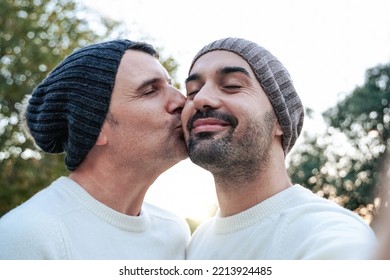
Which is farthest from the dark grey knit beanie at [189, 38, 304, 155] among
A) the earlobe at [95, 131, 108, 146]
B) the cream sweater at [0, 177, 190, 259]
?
the cream sweater at [0, 177, 190, 259]

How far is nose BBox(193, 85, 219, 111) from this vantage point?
3314mm

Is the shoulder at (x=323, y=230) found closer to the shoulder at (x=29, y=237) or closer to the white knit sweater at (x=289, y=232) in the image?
the white knit sweater at (x=289, y=232)

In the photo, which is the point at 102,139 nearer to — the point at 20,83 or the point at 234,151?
the point at 234,151

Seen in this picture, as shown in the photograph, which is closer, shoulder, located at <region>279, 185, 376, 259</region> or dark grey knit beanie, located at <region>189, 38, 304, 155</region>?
shoulder, located at <region>279, 185, 376, 259</region>

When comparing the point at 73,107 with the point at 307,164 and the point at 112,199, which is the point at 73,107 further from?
the point at 307,164

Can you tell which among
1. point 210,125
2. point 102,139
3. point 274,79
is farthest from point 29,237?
point 274,79

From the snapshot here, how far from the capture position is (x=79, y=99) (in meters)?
3.65

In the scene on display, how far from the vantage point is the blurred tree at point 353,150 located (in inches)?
838

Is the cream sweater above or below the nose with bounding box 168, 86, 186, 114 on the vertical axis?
below

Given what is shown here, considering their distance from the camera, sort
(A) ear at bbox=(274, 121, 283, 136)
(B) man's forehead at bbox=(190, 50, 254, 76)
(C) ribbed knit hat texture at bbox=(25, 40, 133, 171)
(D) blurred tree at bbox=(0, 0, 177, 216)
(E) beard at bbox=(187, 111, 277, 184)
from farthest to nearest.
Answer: (D) blurred tree at bbox=(0, 0, 177, 216)
(C) ribbed knit hat texture at bbox=(25, 40, 133, 171)
(A) ear at bbox=(274, 121, 283, 136)
(B) man's forehead at bbox=(190, 50, 254, 76)
(E) beard at bbox=(187, 111, 277, 184)

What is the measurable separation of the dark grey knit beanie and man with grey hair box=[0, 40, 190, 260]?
48 cm

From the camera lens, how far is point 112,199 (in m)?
3.62

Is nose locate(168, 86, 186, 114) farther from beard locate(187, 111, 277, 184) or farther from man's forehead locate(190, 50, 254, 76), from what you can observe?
beard locate(187, 111, 277, 184)

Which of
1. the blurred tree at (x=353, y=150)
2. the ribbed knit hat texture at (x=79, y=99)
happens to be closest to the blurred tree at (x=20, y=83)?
the ribbed knit hat texture at (x=79, y=99)
